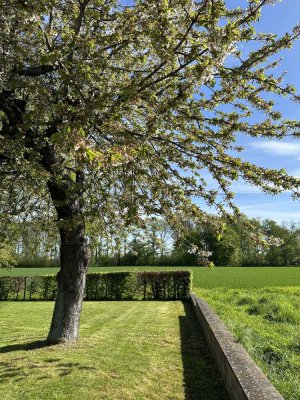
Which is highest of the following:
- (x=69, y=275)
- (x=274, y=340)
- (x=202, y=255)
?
(x=202, y=255)

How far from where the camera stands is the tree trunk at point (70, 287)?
8.15 m

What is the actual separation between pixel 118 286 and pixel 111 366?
15812mm

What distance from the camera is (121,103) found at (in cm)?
448

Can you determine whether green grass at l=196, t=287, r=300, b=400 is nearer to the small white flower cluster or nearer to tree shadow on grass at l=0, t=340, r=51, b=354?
the small white flower cluster

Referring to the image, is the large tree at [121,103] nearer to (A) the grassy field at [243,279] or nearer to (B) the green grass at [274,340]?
(B) the green grass at [274,340]

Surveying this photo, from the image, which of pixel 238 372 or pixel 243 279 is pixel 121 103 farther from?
pixel 243 279

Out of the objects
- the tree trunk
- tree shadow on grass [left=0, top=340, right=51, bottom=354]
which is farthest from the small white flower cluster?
tree shadow on grass [left=0, top=340, right=51, bottom=354]

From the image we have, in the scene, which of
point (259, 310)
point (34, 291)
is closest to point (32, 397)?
point (259, 310)

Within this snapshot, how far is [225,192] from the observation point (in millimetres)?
7102

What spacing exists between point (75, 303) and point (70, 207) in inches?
78.6

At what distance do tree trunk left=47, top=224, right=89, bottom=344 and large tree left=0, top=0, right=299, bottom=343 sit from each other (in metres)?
0.02

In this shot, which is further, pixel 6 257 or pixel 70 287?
pixel 6 257

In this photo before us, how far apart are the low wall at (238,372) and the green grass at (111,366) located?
1.05 ft

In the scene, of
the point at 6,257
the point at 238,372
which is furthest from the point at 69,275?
the point at 6,257
